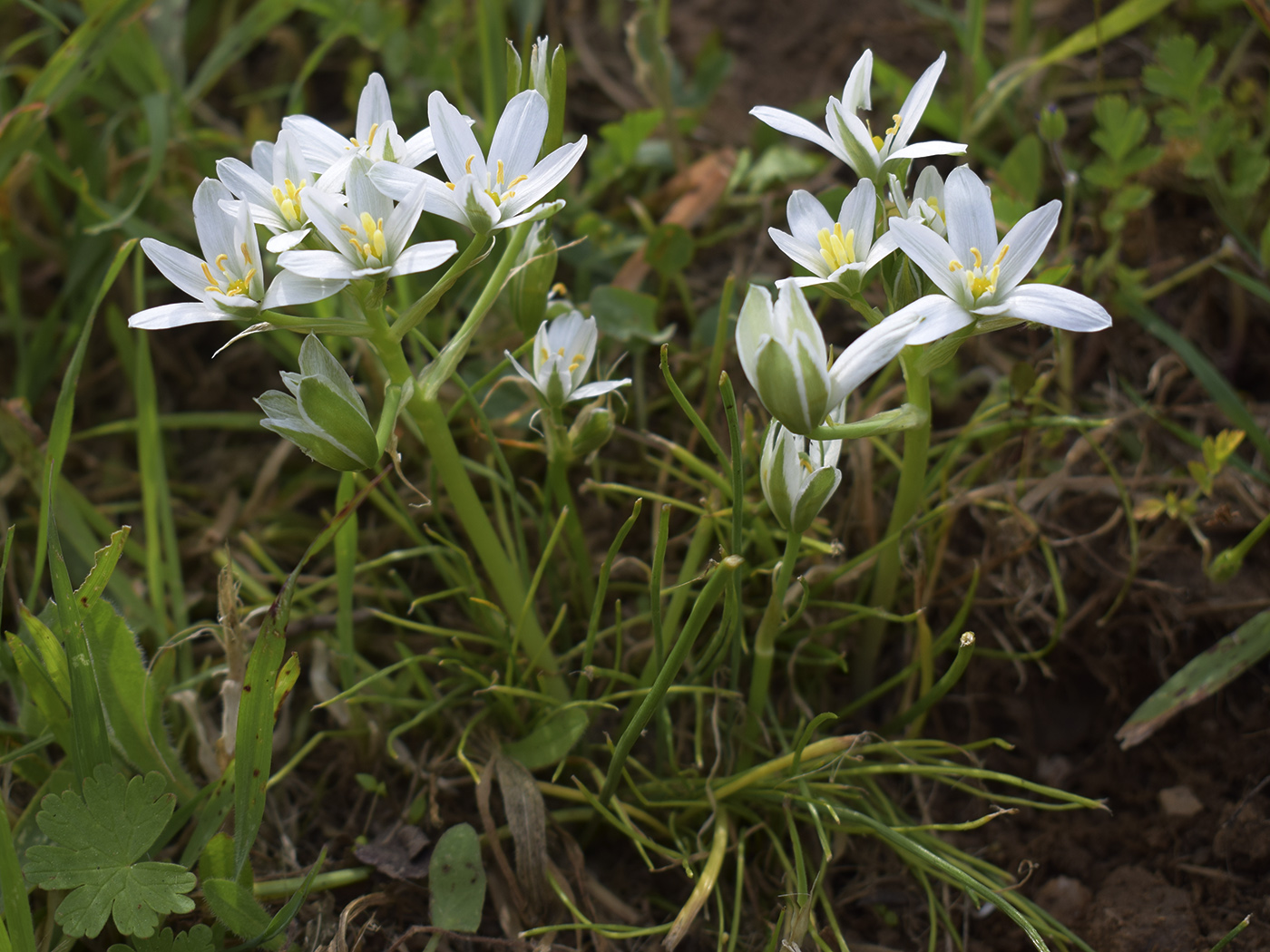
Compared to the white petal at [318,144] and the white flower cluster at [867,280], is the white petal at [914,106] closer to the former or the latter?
the white flower cluster at [867,280]

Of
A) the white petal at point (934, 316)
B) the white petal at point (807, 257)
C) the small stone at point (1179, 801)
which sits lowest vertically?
the small stone at point (1179, 801)

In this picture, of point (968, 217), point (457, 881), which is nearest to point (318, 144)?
point (968, 217)

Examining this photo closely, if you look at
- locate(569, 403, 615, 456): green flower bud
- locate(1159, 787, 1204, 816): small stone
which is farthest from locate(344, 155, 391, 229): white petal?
locate(1159, 787, 1204, 816): small stone

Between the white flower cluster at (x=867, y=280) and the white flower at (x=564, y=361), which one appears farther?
the white flower at (x=564, y=361)

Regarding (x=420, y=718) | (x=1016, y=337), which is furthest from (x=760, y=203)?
(x=420, y=718)

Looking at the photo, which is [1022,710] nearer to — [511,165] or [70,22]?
[511,165]

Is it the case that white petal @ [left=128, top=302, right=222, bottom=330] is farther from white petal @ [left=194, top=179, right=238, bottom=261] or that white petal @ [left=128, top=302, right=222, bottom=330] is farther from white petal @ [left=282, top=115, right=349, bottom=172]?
white petal @ [left=282, top=115, right=349, bottom=172]

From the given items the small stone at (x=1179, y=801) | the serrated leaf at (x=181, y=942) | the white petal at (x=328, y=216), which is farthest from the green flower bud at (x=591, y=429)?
the small stone at (x=1179, y=801)
